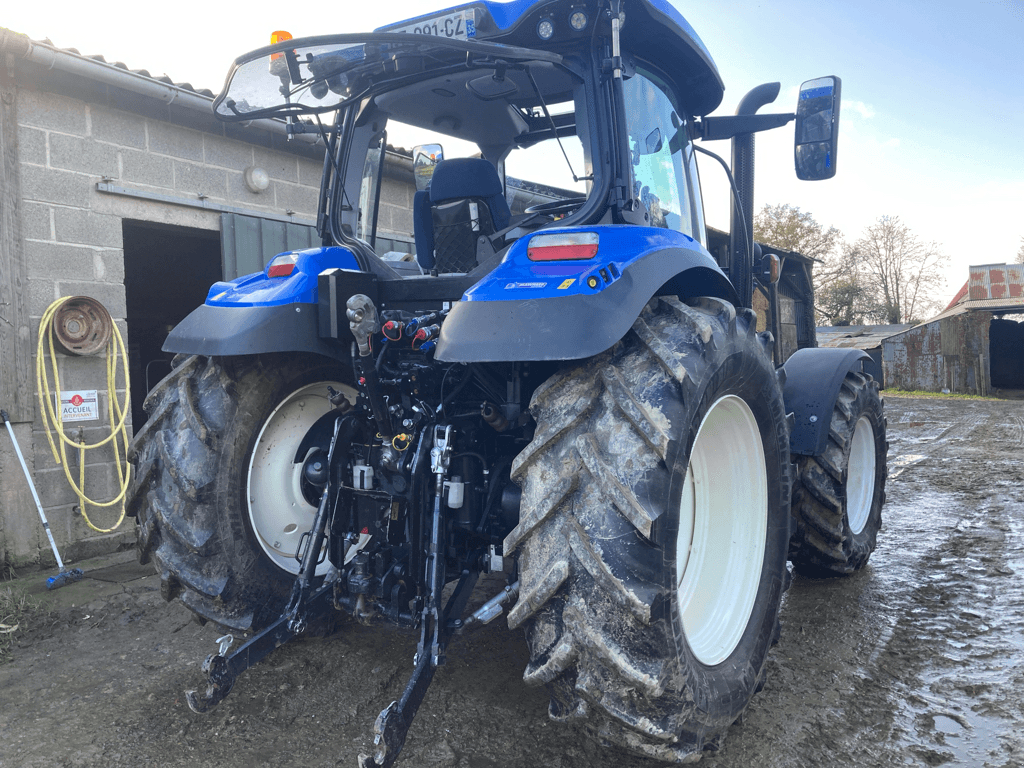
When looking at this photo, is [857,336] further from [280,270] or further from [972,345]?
[280,270]

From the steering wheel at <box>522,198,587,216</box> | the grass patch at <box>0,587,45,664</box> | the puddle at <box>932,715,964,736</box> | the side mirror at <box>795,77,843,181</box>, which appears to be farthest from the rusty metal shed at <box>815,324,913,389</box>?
the grass patch at <box>0,587,45,664</box>

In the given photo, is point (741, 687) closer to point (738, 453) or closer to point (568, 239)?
point (738, 453)

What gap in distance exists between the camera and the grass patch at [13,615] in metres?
3.02

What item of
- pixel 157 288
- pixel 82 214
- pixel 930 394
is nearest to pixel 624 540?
pixel 82 214

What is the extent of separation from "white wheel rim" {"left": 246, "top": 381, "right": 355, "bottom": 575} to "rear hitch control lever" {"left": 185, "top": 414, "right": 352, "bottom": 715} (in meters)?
0.28

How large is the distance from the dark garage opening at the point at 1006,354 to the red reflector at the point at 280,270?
2457 cm

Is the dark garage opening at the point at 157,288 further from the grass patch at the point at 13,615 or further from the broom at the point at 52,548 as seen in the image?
the grass patch at the point at 13,615

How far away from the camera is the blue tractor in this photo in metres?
1.70

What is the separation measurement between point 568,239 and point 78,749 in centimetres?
214

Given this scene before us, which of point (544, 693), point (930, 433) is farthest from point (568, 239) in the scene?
point (930, 433)

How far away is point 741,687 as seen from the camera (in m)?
2.00

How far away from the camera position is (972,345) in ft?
64.5

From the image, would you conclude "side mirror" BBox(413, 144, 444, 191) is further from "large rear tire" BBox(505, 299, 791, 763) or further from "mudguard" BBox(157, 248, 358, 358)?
"large rear tire" BBox(505, 299, 791, 763)

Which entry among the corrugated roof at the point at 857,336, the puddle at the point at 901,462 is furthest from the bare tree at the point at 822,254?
the puddle at the point at 901,462
